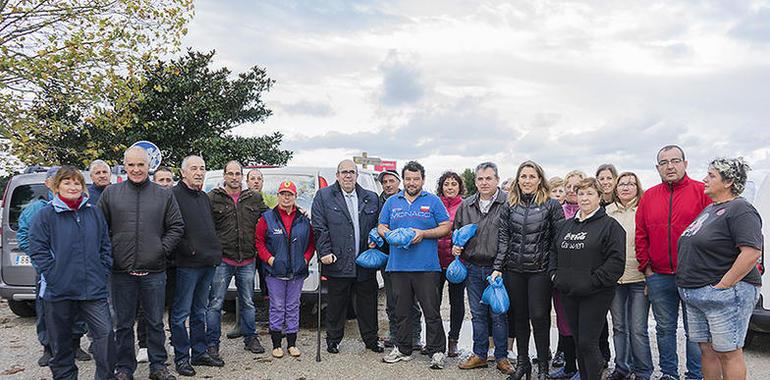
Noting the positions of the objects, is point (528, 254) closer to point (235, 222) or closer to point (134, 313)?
point (235, 222)

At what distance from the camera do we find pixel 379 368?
5742mm

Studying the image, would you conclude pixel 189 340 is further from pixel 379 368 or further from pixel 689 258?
pixel 689 258

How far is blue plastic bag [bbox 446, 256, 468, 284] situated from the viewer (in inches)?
222

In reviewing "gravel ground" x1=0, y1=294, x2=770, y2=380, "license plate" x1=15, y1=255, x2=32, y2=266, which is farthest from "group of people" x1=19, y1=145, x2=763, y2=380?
"license plate" x1=15, y1=255, x2=32, y2=266

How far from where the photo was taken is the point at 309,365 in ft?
19.2

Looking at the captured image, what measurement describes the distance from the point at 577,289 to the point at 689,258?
82cm

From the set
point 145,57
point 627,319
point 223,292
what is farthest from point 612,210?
point 145,57

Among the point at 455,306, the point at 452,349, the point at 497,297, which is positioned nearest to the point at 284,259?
the point at 455,306

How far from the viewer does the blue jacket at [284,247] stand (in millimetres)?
6031

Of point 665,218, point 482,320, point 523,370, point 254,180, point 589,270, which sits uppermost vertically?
point 254,180

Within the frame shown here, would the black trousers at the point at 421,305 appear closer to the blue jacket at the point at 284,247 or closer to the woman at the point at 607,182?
the blue jacket at the point at 284,247

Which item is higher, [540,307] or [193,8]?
[193,8]

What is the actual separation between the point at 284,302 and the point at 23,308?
4.51 metres

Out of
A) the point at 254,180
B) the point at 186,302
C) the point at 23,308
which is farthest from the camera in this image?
the point at 23,308
